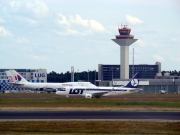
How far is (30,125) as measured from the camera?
3778 centimetres

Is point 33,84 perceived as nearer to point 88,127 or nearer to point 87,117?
point 87,117

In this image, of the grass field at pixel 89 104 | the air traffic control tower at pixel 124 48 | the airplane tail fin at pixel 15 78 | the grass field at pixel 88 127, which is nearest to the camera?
the grass field at pixel 88 127

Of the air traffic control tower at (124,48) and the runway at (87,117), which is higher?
the air traffic control tower at (124,48)

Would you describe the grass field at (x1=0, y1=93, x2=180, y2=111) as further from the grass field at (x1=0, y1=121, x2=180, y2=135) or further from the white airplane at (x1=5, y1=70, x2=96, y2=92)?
the white airplane at (x1=5, y1=70, x2=96, y2=92)

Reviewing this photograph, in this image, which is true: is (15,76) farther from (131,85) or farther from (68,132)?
(68,132)

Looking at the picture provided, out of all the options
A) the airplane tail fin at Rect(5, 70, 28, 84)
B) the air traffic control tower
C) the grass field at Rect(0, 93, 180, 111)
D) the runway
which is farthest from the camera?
the air traffic control tower

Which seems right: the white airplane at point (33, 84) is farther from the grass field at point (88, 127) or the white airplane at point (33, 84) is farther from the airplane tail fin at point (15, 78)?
the grass field at point (88, 127)

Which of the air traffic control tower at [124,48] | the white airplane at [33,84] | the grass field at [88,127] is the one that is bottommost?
the grass field at [88,127]

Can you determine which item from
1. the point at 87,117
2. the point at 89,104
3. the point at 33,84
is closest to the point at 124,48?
the point at 33,84

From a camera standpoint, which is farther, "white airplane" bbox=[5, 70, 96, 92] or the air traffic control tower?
the air traffic control tower

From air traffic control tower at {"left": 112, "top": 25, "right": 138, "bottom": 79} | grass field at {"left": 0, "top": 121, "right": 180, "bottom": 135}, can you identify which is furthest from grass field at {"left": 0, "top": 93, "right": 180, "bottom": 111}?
air traffic control tower at {"left": 112, "top": 25, "right": 138, "bottom": 79}

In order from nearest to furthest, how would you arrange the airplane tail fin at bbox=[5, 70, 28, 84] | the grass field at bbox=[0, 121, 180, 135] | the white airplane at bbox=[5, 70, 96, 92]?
the grass field at bbox=[0, 121, 180, 135] < the white airplane at bbox=[5, 70, 96, 92] < the airplane tail fin at bbox=[5, 70, 28, 84]

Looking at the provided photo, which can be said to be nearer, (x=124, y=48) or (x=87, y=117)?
(x=87, y=117)

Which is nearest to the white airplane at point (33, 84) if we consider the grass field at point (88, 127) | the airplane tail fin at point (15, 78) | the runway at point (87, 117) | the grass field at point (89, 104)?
the airplane tail fin at point (15, 78)
